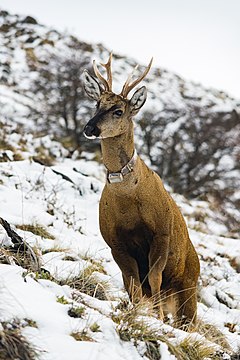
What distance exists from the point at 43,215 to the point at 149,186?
237 cm

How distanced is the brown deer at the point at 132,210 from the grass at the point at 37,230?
1.44 meters

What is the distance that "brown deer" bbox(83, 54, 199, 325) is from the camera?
161 inches

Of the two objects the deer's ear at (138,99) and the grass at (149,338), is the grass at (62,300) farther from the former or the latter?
the deer's ear at (138,99)

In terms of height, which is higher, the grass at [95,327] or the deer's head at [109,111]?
the deer's head at [109,111]

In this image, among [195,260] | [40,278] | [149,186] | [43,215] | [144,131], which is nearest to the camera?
[40,278]

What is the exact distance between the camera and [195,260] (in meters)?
4.98

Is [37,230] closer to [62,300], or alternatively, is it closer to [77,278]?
[77,278]

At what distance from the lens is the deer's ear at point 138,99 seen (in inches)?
174

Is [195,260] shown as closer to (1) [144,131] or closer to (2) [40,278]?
(2) [40,278]

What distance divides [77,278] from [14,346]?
5.98 ft

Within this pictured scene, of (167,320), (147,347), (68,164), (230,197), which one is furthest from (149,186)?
(230,197)

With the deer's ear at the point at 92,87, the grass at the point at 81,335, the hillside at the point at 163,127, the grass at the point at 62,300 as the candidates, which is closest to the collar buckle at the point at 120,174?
the deer's ear at the point at 92,87

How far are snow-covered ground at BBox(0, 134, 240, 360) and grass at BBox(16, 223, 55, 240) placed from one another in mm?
13

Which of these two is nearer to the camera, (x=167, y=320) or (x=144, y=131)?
(x=167, y=320)
